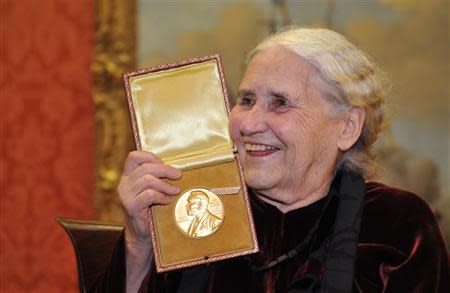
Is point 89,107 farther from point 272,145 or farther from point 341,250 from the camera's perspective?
point 341,250

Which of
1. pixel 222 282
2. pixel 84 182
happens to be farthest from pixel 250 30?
pixel 222 282

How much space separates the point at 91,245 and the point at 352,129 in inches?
33.4

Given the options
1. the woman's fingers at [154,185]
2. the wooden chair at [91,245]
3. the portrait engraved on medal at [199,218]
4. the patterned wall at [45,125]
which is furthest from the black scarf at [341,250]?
the patterned wall at [45,125]

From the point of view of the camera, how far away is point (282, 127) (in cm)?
219

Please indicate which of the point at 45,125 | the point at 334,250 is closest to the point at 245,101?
the point at 334,250

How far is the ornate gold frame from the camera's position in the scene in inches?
139

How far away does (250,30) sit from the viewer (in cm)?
363

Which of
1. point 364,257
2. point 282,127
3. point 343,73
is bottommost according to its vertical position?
point 364,257

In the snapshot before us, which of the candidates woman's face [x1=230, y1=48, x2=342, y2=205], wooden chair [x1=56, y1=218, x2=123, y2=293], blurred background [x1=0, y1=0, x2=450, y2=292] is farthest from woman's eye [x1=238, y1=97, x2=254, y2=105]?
blurred background [x1=0, y1=0, x2=450, y2=292]

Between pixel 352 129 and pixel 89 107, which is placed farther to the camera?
pixel 89 107

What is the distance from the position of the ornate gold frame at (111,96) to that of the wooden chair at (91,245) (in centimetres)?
130

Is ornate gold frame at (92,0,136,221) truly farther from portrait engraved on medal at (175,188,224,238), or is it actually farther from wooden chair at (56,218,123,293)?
portrait engraved on medal at (175,188,224,238)

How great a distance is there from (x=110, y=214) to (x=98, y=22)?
88 cm

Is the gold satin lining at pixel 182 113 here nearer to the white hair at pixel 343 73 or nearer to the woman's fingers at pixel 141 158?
the woman's fingers at pixel 141 158
